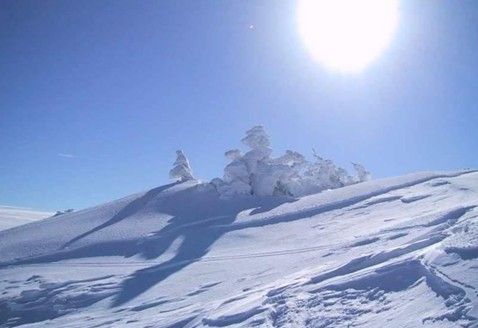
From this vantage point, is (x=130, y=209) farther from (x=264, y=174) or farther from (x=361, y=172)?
(x=361, y=172)

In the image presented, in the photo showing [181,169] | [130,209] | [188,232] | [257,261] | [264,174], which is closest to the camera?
[257,261]

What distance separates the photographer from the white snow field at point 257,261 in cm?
777

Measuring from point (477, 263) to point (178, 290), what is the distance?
32.2ft

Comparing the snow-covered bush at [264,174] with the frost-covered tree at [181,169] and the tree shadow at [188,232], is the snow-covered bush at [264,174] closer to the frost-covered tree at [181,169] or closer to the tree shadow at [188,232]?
the tree shadow at [188,232]

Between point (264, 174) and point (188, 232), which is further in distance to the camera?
point (264, 174)

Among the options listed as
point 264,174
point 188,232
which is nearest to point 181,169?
point 264,174

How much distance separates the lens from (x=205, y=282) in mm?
14367

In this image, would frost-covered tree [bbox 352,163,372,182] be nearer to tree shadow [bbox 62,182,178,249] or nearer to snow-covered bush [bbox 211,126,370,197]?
snow-covered bush [bbox 211,126,370,197]

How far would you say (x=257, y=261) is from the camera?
15945mm

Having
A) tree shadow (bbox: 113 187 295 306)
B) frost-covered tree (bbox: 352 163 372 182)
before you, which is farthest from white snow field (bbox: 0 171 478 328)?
frost-covered tree (bbox: 352 163 372 182)

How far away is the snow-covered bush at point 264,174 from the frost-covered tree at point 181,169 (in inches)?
262

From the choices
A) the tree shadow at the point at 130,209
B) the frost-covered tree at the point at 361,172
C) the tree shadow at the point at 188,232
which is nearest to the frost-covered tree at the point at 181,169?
the tree shadow at the point at 130,209

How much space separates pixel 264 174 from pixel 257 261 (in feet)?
62.8

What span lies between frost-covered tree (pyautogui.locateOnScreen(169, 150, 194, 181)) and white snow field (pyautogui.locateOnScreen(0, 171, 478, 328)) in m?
8.82
